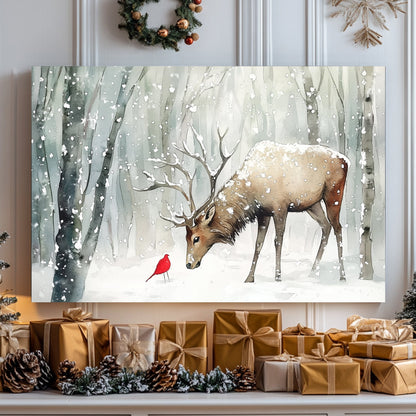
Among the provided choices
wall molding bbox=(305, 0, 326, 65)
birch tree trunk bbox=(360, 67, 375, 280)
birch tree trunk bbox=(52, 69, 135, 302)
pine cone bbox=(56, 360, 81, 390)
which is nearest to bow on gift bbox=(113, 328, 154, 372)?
pine cone bbox=(56, 360, 81, 390)

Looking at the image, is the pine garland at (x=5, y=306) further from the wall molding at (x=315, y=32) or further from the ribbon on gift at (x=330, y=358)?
the wall molding at (x=315, y=32)

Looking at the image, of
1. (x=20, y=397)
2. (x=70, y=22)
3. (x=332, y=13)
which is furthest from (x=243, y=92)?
(x=20, y=397)

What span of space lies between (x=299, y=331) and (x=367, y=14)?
1.29m

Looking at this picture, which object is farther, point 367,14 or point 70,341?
point 367,14

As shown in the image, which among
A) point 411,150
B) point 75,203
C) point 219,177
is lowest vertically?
point 75,203

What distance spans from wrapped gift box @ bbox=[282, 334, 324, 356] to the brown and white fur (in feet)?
1.36

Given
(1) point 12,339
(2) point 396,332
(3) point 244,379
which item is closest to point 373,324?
(2) point 396,332

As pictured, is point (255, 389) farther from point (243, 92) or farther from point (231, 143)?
point (243, 92)

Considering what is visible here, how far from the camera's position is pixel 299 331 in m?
2.36

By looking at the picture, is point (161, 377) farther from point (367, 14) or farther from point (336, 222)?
point (367, 14)

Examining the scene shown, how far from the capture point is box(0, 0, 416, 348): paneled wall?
8.20 feet

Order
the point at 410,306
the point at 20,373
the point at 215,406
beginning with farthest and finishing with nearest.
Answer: the point at 410,306
the point at 20,373
the point at 215,406

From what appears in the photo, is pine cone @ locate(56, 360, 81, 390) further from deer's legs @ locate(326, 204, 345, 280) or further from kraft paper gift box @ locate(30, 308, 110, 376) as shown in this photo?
deer's legs @ locate(326, 204, 345, 280)

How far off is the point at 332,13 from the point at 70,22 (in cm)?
105
